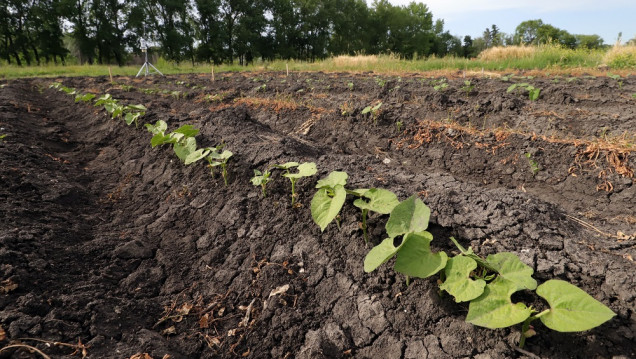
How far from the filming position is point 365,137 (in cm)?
556

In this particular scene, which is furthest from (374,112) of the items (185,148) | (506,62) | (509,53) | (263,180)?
(509,53)

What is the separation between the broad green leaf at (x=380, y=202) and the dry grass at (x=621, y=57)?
56.2ft

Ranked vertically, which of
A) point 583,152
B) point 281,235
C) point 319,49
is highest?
point 319,49

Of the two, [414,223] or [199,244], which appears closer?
[414,223]

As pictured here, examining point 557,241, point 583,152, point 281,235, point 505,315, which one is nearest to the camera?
point 505,315

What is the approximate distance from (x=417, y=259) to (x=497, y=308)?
0.40m

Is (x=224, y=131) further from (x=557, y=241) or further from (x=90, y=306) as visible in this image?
(x=557, y=241)

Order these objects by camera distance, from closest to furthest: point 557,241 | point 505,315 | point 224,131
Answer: point 505,315 < point 557,241 < point 224,131

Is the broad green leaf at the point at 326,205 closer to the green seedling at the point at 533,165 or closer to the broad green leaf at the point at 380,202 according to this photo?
the broad green leaf at the point at 380,202

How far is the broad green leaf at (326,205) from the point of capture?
208 centimetres

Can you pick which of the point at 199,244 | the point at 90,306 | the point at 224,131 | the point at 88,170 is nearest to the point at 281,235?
the point at 199,244

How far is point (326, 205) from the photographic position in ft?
7.14

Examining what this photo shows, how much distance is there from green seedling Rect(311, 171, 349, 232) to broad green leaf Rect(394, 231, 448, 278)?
466mm

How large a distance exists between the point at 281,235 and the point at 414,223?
0.99m
